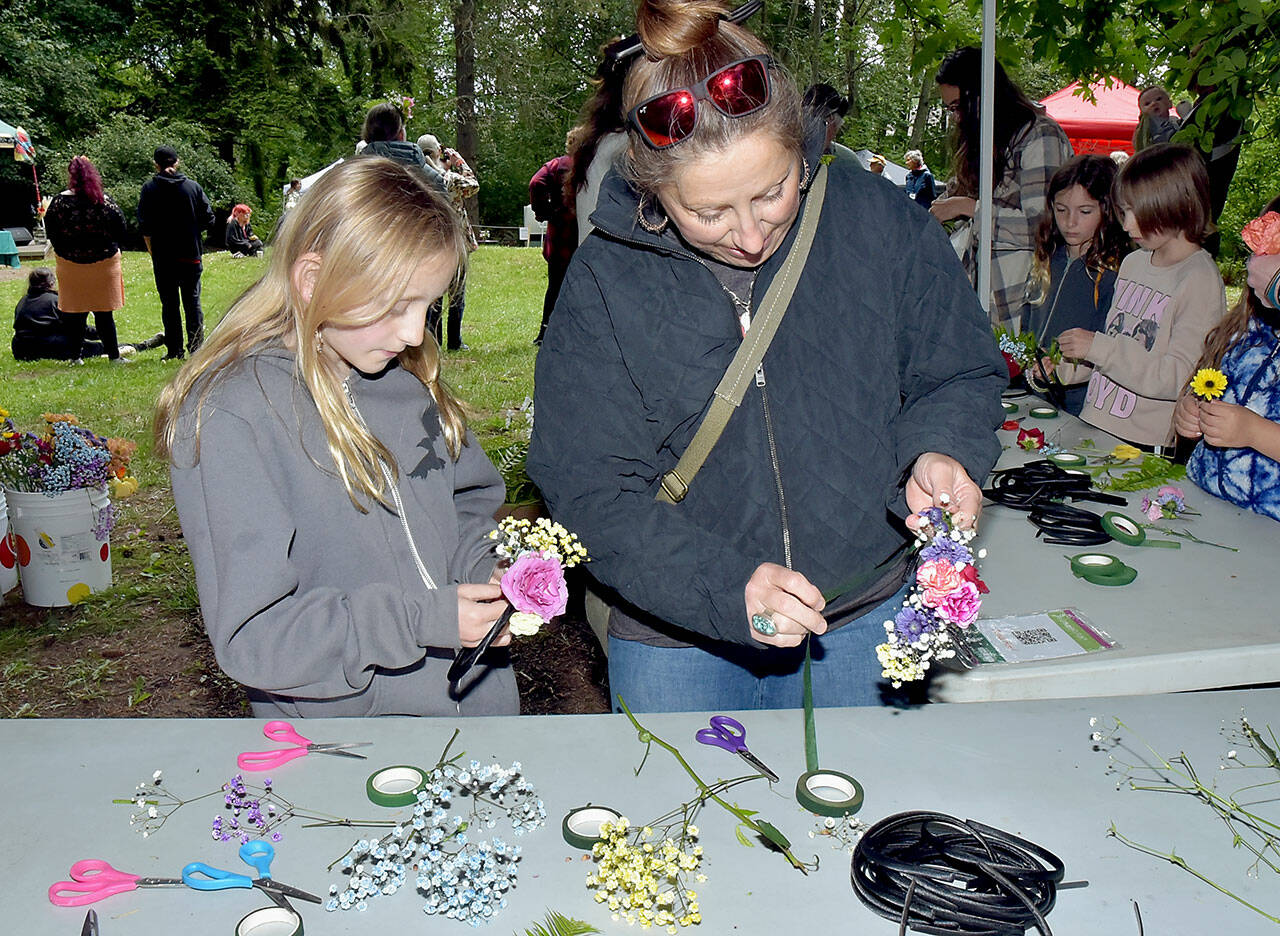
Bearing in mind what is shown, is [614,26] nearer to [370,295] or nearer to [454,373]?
[454,373]

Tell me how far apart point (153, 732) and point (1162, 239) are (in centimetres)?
375

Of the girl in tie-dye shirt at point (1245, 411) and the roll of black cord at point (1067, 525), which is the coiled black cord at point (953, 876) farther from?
the girl in tie-dye shirt at point (1245, 411)

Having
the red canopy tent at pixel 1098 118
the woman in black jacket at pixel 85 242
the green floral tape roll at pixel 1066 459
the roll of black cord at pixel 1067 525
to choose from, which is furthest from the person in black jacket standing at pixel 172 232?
the red canopy tent at pixel 1098 118

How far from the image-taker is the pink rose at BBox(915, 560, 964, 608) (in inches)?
63.2

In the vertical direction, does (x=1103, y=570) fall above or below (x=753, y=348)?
below

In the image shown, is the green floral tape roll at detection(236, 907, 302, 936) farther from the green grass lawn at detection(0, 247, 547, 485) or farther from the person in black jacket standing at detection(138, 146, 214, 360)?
the person in black jacket standing at detection(138, 146, 214, 360)

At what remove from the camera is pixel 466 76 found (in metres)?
20.0

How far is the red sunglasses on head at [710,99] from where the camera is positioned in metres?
1.65

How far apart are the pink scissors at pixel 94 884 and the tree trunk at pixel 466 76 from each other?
18415 mm

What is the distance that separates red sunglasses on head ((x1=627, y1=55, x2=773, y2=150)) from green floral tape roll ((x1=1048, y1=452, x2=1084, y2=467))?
6.81 feet

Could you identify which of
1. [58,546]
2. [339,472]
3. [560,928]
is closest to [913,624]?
[560,928]

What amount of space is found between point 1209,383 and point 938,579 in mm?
1717

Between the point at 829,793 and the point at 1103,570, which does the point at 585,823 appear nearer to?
the point at 829,793

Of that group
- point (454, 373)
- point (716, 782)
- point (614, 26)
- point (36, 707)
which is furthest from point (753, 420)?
point (614, 26)
